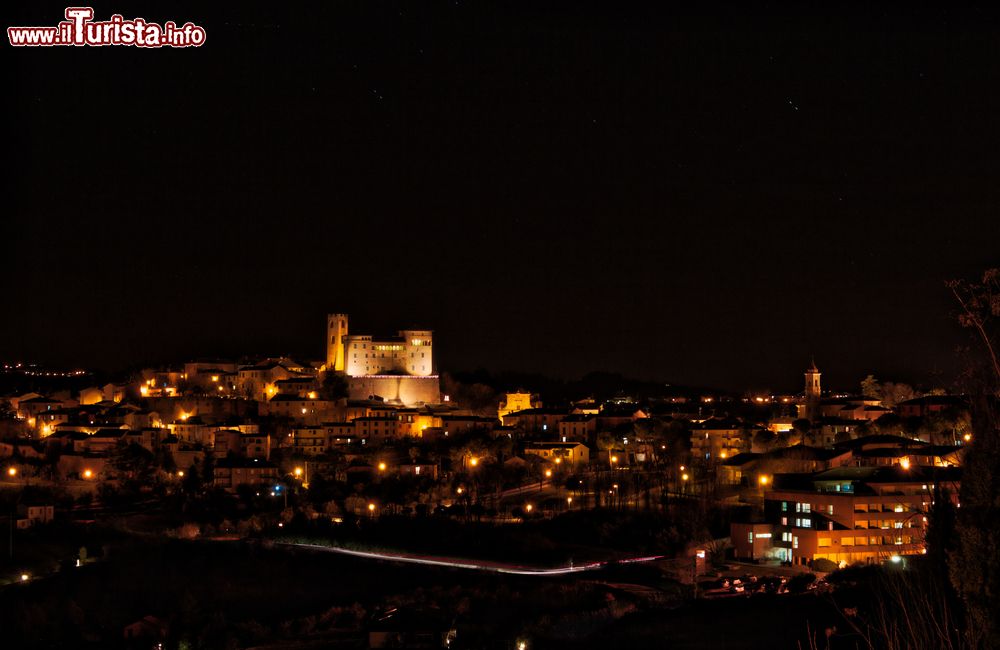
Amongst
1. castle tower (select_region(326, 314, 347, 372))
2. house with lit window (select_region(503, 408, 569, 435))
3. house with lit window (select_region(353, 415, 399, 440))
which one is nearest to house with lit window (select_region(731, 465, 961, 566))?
house with lit window (select_region(503, 408, 569, 435))

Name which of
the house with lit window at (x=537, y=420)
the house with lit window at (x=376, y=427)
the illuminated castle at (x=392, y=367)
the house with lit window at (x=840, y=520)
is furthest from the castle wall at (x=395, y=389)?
the house with lit window at (x=840, y=520)

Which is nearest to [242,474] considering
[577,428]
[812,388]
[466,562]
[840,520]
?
[466,562]

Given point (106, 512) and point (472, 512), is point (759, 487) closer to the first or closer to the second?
point (472, 512)

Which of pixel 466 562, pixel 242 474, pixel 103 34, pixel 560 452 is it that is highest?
pixel 103 34

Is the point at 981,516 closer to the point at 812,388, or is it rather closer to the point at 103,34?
the point at 103,34

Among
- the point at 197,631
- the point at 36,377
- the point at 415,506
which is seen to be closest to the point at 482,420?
the point at 415,506

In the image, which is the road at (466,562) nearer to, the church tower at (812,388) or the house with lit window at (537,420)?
the house with lit window at (537,420)

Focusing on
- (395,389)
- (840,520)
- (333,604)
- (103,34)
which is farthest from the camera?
(395,389)
